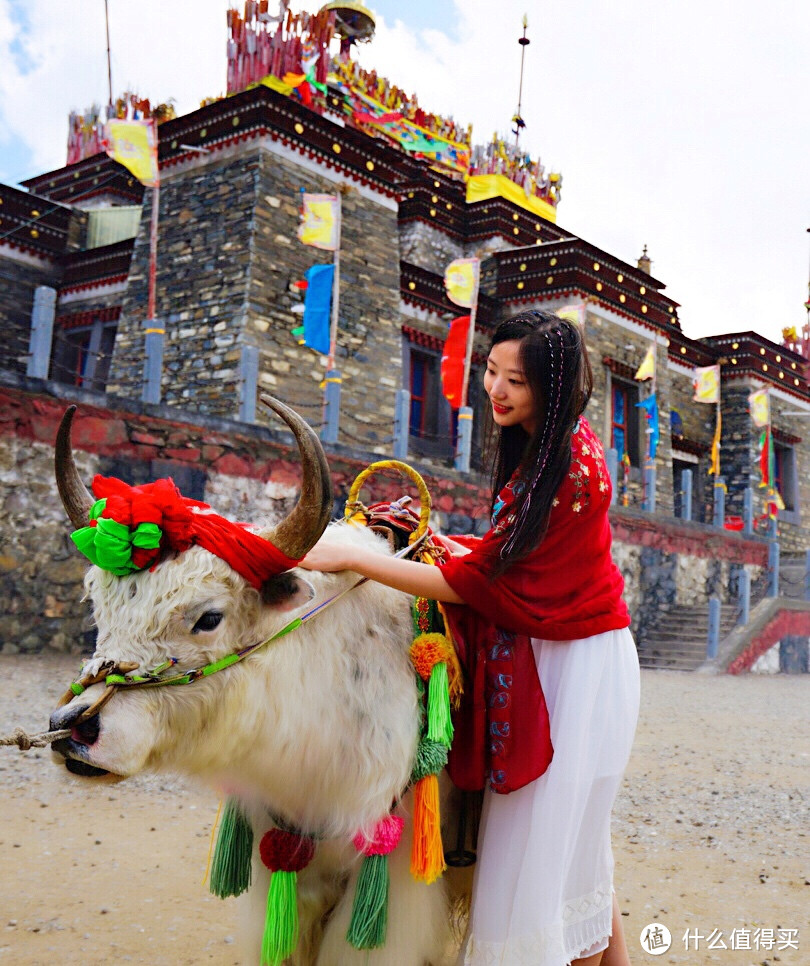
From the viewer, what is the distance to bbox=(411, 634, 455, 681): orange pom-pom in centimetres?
193

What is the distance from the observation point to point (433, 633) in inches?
78.2

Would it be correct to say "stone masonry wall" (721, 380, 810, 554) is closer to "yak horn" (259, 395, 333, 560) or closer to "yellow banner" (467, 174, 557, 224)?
"yellow banner" (467, 174, 557, 224)

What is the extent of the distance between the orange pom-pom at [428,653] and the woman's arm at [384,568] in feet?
0.44

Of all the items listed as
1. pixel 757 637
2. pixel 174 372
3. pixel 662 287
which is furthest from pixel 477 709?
pixel 662 287

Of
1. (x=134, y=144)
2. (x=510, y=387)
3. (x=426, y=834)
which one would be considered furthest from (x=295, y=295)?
(x=426, y=834)

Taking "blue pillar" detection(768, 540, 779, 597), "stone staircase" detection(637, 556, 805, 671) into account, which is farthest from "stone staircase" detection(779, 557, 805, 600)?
"stone staircase" detection(637, 556, 805, 671)

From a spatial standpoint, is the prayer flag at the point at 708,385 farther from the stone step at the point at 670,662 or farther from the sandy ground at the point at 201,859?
the sandy ground at the point at 201,859

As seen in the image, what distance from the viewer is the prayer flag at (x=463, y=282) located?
42.2ft

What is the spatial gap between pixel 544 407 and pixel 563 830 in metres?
0.93

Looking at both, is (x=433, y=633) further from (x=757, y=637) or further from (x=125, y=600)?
(x=757, y=637)

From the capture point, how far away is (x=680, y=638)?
42.1ft

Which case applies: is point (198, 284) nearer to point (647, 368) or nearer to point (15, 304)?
point (15, 304)

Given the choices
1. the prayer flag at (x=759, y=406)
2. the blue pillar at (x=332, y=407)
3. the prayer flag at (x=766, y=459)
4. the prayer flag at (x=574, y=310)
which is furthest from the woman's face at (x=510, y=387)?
the prayer flag at (x=766, y=459)

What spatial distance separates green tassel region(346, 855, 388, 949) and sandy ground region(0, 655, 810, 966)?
43 centimetres
